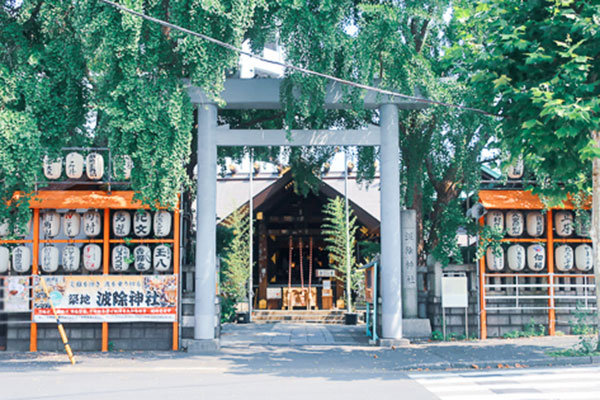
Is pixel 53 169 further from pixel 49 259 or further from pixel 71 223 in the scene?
pixel 49 259

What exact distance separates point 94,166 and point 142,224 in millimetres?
1710

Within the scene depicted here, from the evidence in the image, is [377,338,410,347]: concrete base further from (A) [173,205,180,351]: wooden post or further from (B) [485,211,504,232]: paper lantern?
(A) [173,205,180,351]: wooden post

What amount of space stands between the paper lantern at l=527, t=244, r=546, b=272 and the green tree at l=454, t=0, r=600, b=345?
3.10 metres

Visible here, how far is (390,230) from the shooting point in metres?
14.2

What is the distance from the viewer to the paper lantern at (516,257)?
48.9ft

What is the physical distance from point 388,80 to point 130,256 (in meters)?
6.90

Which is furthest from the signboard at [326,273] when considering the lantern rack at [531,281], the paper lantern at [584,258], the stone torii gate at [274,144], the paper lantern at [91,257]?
the paper lantern at [91,257]

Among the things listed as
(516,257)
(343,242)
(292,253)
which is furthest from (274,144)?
(292,253)

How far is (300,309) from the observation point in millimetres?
26844

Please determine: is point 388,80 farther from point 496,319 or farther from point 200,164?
point 496,319

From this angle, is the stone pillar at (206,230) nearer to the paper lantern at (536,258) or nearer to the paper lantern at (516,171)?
the paper lantern at (516,171)

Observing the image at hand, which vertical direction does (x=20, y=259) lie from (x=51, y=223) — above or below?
below

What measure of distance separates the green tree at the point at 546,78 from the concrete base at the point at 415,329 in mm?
4583

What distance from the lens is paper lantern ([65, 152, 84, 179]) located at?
14.3 metres
